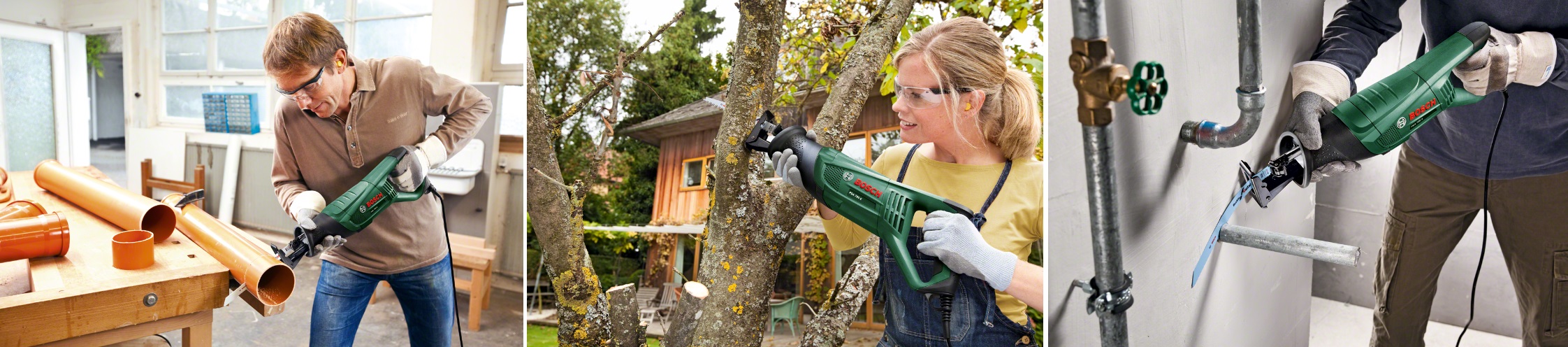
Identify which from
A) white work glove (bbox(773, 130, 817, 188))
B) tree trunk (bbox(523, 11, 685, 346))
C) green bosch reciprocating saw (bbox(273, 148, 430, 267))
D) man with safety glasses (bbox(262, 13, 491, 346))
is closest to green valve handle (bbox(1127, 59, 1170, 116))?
white work glove (bbox(773, 130, 817, 188))

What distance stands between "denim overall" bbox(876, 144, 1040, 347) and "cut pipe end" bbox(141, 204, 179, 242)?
1.71m

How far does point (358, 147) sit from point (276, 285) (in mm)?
330

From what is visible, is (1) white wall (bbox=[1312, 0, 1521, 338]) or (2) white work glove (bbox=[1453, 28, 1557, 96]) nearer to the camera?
(2) white work glove (bbox=[1453, 28, 1557, 96])

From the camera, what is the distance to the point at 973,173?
4.13 ft

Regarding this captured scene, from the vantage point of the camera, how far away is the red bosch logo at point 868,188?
1.17 metres

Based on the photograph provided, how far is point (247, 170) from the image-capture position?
5.48ft

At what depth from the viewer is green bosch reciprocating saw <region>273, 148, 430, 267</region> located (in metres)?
1.47

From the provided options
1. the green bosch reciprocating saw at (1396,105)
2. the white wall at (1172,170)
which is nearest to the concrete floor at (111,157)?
the white wall at (1172,170)

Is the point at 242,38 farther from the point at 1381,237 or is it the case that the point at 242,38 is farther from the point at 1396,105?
the point at 1381,237

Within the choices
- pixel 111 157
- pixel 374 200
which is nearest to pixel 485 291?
pixel 374 200

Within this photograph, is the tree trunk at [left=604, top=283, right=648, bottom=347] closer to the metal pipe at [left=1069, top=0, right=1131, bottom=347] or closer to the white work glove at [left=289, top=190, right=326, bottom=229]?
the white work glove at [left=289, top=190, right=326, bottom=229]

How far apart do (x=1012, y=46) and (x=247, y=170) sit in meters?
1.79

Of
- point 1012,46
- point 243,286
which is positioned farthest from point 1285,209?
point 243,286

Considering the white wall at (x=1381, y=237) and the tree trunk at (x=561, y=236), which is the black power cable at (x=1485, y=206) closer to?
the white wall at (x=1381, y=237)
